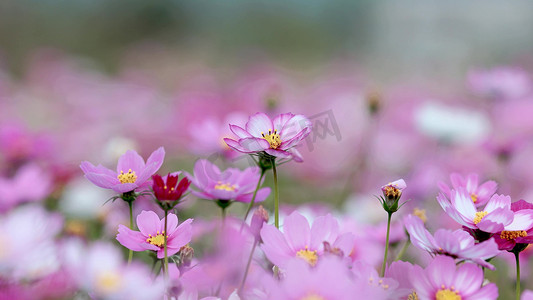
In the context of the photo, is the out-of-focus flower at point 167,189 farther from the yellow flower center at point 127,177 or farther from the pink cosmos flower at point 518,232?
the pink cosmos flower at point 518,232

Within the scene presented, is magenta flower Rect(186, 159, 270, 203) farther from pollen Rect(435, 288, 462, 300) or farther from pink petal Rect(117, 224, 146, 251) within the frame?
pollen Rect(435, 288, 462, 300)

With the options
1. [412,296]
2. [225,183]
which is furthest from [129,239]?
[412,296]

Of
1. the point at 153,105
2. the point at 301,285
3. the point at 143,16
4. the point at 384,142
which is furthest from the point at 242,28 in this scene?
the point at 301,285

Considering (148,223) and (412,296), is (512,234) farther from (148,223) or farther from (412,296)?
(148,223)

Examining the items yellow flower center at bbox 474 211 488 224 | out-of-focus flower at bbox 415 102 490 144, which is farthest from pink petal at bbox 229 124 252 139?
out-of-focus flower at bbox 415 102 490 144

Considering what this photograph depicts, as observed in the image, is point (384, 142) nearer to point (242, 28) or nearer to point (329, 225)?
point (329, 225)
